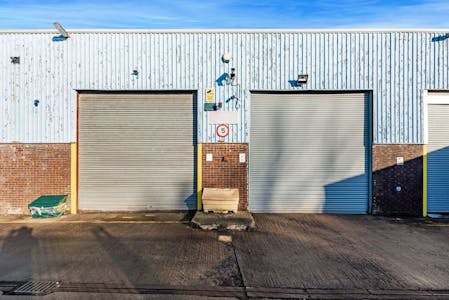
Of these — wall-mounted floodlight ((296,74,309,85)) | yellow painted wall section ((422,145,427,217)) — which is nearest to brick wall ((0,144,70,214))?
wall-mounted floodlight ((296,74,309,85))

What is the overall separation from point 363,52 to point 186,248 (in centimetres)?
868

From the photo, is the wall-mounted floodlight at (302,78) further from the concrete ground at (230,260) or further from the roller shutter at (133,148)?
the concrete ground at (230,260)

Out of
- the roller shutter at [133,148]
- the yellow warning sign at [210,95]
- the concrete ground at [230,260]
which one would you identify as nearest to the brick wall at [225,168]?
the roller shutter at [133,148]

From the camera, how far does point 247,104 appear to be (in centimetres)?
1110

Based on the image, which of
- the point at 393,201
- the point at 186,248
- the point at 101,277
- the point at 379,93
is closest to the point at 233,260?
the point at 186,248

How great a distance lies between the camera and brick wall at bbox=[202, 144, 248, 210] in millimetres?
11055

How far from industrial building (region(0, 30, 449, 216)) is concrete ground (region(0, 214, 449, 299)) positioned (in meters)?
1.71

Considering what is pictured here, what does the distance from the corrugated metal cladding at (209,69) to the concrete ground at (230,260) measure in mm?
3523

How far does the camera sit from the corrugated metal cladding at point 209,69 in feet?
36.3

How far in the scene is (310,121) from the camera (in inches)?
447

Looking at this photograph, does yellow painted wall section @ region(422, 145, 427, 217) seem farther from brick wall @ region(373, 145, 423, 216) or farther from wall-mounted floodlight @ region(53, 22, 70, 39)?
wall-mounted floodlight @ region(53, 22, 70, 39)

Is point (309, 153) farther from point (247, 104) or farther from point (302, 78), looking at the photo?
point (247, 104)

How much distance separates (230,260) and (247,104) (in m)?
5.89

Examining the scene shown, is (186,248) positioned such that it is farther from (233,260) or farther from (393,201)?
(393,201)
